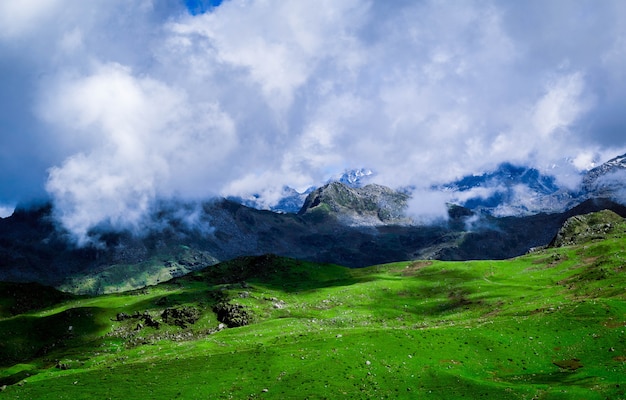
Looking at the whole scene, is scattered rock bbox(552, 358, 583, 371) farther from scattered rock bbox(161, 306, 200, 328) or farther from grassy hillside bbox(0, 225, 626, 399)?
scattered rock bbox(161, 306, 200, 328)

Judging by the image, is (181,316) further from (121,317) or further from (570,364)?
(570,364)

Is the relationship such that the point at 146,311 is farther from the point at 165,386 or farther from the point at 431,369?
the point at 431,369

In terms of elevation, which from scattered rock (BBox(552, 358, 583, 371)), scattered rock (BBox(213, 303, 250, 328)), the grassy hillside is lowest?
scattered rock (BBox(552, 358, 583, 371))

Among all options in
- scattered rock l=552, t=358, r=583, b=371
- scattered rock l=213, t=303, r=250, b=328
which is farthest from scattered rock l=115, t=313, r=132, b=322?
scattered rock l=552, t=358, r=583, b=371

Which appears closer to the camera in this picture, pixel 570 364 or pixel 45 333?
pixel 570 364

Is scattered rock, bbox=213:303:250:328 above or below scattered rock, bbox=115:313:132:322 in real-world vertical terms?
below

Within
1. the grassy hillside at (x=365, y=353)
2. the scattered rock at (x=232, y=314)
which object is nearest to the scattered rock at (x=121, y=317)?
the grassy hillside at (x=365, y=353)

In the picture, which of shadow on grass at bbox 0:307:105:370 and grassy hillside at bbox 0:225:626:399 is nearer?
grassy hillside at bbox 0:225:626:399

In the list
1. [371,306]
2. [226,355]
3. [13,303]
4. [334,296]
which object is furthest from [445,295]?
[13,303]

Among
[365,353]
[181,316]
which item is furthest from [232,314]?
[365,353]

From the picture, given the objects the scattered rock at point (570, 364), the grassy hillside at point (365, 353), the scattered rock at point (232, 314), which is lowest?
the scattered rock at point (570, 364)

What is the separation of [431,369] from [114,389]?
3967 cm

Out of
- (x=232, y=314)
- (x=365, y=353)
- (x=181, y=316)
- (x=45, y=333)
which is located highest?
(x=45, y=333)

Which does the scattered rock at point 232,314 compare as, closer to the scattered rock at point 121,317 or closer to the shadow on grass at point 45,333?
the scattered rock at point 121,317
